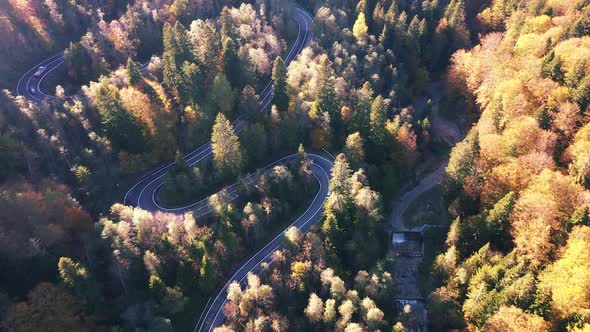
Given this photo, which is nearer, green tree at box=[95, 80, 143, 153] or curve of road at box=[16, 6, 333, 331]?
curve of road at box=[16, 6, 333, 331]

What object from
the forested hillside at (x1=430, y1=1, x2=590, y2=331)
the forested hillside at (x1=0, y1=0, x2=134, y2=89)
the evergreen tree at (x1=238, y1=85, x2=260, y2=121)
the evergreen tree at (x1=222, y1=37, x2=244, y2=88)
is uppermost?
the forested hillside at (x1=0, y1=0, x2=134, y2=89)

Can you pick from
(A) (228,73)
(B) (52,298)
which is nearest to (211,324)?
(B) (52,298)

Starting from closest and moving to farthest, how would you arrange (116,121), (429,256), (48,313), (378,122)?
(48,313) < (429,256) < (116,121) < (378,122)

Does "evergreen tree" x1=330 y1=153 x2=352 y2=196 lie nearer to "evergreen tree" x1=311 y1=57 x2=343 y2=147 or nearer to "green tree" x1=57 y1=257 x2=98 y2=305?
"evergreen tree" x1=311 y1=57 x2=343 y2=147

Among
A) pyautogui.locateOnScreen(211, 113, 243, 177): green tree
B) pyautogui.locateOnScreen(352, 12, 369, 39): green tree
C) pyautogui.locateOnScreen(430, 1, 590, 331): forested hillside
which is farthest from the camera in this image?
pyautogui.locateOnScreen(352, 12, 369, 39): green tree

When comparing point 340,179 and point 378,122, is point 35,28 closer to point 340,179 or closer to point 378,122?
point 340,179

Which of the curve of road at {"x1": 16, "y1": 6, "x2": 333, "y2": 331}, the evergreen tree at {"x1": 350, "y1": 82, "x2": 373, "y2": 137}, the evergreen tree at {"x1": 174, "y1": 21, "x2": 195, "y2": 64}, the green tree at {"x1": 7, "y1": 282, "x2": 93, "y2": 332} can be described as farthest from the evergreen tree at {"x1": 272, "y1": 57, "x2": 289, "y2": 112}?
the green tree at {"x1": 7, "y1": 282, "x2": 93, "y2": 332}

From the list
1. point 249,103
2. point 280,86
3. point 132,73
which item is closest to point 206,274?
point 249,103
